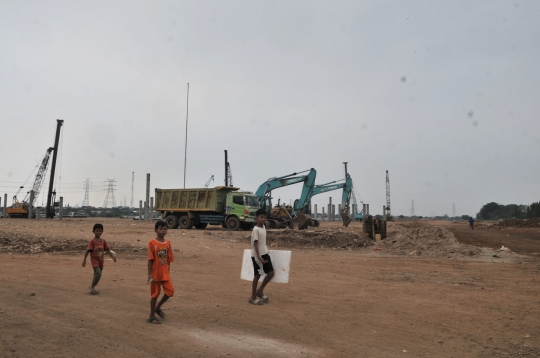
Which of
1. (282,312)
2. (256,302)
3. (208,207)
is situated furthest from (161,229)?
(208,207)

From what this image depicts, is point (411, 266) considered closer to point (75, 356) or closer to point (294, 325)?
point (294, 325)

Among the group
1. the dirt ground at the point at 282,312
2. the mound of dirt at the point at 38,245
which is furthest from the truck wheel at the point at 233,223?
the dirt ground at the point at 282,312

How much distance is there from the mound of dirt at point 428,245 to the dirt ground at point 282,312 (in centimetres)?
334

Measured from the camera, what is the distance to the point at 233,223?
3002 centimetres

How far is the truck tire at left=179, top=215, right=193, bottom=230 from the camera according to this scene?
3157cm

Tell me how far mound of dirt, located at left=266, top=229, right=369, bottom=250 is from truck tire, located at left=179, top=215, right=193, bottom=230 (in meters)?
9.87

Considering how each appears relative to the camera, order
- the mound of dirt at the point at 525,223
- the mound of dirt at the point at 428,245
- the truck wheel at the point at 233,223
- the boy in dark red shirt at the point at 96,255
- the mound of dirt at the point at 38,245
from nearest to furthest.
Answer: the boy in dark red shirt at the point at 96,255 < the mound of dirt at the point at 38,245 < the mound of dirt at the point at 428,245 < the truck wheel at the point at 233,223 < the mound of dirt at the point at 525,223

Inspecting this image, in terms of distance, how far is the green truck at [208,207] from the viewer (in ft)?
98.6

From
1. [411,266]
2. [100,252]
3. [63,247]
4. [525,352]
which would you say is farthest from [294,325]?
[63,247]

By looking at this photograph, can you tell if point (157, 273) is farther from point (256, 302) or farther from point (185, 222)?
point (185, 222)

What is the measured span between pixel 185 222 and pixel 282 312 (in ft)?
81.4

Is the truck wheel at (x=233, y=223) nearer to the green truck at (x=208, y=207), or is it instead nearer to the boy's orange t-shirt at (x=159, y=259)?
the green truck at (x=208, y=207)

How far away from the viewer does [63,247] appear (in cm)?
1658

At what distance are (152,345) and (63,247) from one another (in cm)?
1226
